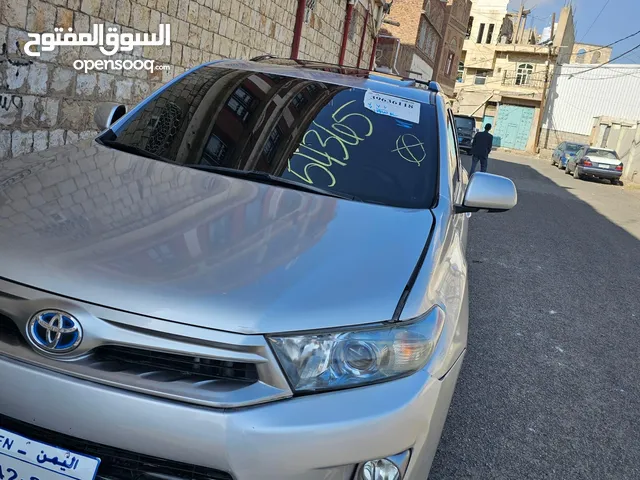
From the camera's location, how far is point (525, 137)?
4600cm

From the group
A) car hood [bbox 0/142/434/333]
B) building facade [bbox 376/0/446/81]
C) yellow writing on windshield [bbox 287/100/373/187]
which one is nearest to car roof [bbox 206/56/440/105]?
yellow writing on windshield [bbox 287/100/373/187]

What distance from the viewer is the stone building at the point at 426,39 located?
2964 centimetres

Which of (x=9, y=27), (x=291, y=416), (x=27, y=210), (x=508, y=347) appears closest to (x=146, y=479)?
(x=291, y=416)

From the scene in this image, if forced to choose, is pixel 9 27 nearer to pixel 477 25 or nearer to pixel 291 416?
pixel 291 416

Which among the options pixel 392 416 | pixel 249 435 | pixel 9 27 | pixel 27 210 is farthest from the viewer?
pixel 9 27

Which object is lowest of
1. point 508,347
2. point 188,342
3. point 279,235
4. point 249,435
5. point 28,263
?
point 508,347

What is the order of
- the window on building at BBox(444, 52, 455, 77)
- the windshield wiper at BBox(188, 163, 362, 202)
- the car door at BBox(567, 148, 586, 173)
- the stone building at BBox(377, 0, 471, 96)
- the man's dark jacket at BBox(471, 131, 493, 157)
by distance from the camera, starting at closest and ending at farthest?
1. the windshield wiper at BBox(188, 163, 362, 202)
2. the man's dark jacket at BBox(471, 131, 493, 157)
3. the car door at BBox(567, 148, 586, 173)
4. the stone building at BBox(377, 0, 471, 96)
5. the window on building at BBox(444, 52, 455, 77)

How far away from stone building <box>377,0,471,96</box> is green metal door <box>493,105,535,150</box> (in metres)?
4.81

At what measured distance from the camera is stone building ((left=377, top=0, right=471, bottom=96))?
2964cm

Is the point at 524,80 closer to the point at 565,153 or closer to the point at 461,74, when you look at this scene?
the point at 461,74

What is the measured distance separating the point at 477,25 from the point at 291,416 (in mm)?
57171

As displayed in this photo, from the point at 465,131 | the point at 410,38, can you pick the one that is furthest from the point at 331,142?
the point at 410,38

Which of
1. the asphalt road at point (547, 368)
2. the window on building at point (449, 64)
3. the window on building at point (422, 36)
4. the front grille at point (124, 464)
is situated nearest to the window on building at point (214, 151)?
the front grille at point (124, 464)

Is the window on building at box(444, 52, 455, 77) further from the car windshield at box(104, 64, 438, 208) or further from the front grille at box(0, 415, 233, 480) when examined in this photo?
the front grille at box(0, 415, 233, 480)
